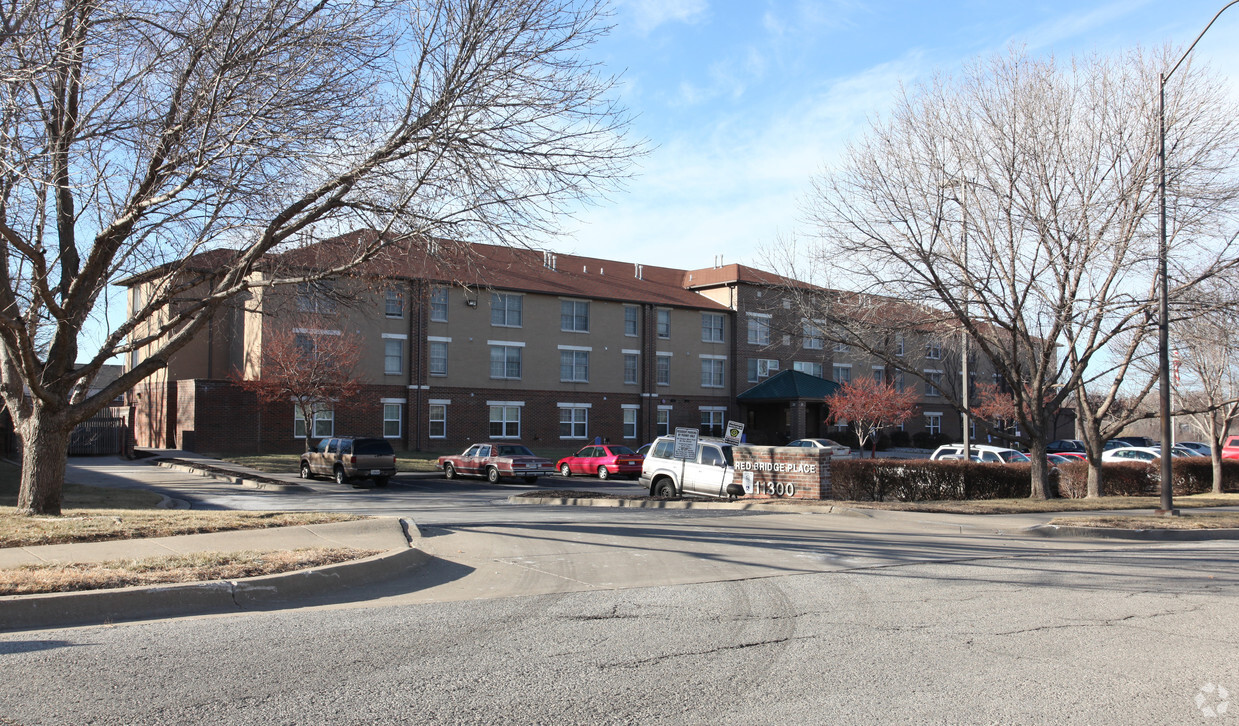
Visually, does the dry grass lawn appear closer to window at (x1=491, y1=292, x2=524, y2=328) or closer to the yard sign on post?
the yard sign on post

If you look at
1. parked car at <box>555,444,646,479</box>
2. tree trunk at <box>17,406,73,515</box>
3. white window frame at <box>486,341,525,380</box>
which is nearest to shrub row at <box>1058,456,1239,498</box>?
parked car at <box>555,444,646,479</box>

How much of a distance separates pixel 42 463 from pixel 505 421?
32161mm

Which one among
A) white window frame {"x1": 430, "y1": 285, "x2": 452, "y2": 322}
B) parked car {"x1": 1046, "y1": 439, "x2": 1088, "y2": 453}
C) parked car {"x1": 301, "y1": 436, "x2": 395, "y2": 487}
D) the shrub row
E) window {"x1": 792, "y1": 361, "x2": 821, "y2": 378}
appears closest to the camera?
the shrub row

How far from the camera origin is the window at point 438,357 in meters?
43.4

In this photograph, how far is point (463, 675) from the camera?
19.7 feet

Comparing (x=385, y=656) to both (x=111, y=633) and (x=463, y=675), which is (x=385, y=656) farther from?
(x=111, y=633)

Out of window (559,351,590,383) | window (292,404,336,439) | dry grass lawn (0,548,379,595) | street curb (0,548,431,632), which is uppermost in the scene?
window (559,351,590,383)

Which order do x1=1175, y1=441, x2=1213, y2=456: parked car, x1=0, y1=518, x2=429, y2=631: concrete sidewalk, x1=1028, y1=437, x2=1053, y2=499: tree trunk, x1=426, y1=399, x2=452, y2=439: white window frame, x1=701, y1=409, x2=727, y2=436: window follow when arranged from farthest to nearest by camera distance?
x1=701, y1=409, x2=727, y2=436: window < x1=1175, y1=441, x2=1213, y2=456: parked car < x1=426, y1=399, x2=452, y2=439: white window frame < x1=1028, y1=437, x2=1053, y2=499: tree trunk < x1=0, y1=518, x2=429, y2=631: concrete sidewalk

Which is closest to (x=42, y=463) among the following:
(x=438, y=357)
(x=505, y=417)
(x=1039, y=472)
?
(x=1039, y=472)

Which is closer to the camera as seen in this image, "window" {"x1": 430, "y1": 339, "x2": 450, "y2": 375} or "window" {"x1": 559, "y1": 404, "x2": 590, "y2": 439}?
"window" {"x1": 430, "y1": 339, "x2": 450, "y2": 375}

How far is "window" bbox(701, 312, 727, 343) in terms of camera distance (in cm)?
5275

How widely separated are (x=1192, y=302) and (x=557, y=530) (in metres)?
15.3

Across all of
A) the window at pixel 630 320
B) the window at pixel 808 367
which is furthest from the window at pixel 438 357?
the window at pixel 808 367

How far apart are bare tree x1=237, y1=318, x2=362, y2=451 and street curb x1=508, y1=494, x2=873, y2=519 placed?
1559 cm
